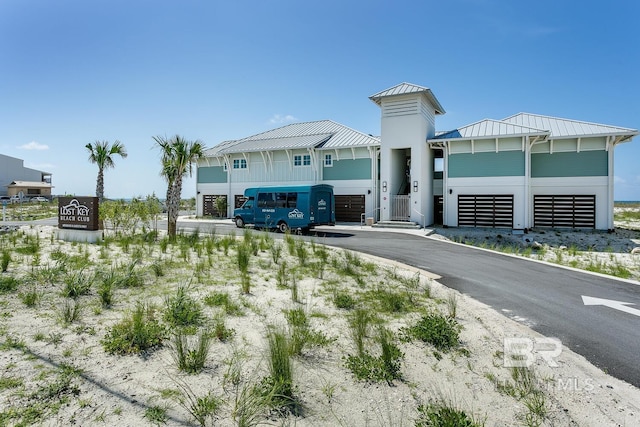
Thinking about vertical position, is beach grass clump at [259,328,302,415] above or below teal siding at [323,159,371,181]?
below

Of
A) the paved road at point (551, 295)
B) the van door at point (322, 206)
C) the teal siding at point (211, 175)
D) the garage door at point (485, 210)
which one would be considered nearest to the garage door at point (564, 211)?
the garage door at point (485, 210)

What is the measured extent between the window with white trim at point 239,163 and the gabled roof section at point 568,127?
2192cm

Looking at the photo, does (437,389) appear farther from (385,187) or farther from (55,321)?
(385,187)

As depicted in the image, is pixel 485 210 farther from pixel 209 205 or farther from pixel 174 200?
pixel 209 205

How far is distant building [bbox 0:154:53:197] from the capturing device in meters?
63.9

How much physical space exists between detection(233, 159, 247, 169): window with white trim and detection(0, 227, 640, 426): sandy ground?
25798 mm

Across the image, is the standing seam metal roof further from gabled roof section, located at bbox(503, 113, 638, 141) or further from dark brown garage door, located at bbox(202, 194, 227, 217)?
dark brown garage door, located at bbox(202, 194, 227, 217)

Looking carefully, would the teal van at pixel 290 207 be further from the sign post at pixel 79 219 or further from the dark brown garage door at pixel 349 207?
the sign post at pixel 79 219

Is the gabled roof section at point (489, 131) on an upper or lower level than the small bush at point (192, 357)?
upper

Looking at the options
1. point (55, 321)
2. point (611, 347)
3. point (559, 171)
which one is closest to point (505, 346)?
point (611, 347)

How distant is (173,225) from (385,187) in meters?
14.6

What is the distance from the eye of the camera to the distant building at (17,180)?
6388 centimetres

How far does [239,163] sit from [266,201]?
12113 millimetres

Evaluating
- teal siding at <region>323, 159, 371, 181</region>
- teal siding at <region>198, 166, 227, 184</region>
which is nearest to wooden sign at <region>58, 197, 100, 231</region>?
teal siding at <region>323, 159, 371, 181</region>
